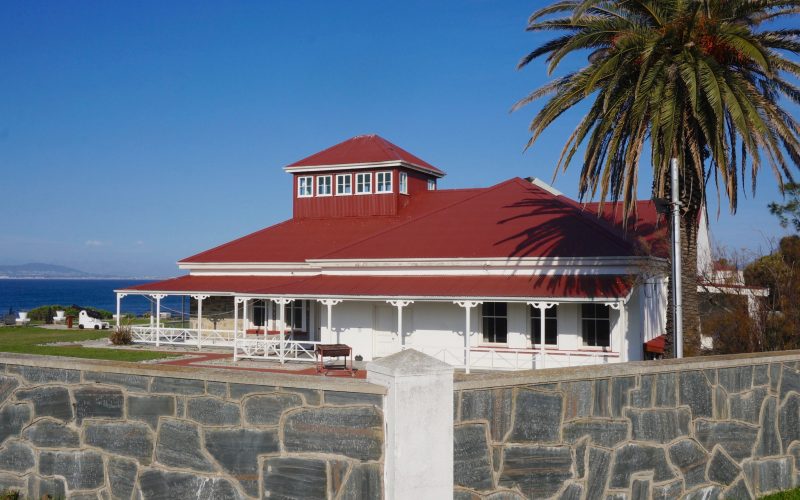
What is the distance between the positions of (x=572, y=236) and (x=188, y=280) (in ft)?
56.5

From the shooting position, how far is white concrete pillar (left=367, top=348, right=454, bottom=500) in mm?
5805

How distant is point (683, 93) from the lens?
563 inches

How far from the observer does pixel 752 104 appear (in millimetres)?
14094

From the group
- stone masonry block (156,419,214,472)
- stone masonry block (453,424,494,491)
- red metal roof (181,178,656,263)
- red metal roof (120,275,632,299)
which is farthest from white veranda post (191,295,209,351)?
stone masonry block (453,424,494,491)

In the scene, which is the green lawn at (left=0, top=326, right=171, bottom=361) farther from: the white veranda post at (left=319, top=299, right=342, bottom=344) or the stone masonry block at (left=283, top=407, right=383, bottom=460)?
the stone masonry block at (left=283, top=407, right=383, bottom=460)

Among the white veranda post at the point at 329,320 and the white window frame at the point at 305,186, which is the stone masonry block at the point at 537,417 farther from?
the white window frame at the point at 305,186

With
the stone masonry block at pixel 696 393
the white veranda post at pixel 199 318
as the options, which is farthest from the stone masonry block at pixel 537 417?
the white veranda post at pixel 199 318

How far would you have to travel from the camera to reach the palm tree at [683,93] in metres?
13.7

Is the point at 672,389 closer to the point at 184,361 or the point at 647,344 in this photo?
the point at 647,344

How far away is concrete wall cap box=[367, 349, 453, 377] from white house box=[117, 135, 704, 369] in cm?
1568

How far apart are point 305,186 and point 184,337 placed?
9515mm

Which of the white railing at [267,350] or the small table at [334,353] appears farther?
the white railing at [267,350]

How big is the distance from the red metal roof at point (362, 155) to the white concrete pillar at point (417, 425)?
2771 cm

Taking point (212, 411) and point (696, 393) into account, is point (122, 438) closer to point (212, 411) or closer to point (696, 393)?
point (212, 411)
